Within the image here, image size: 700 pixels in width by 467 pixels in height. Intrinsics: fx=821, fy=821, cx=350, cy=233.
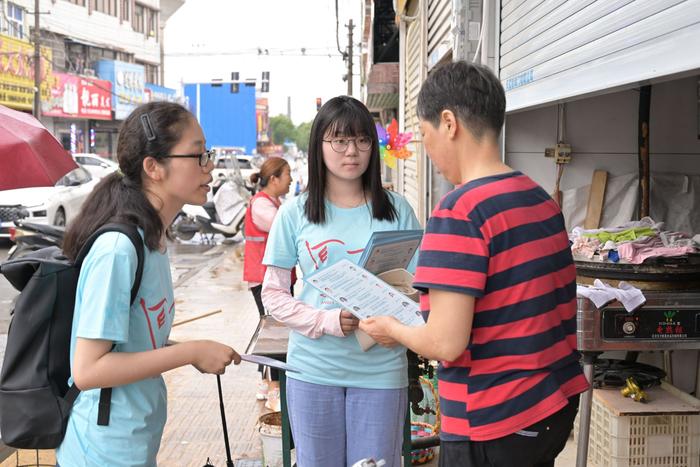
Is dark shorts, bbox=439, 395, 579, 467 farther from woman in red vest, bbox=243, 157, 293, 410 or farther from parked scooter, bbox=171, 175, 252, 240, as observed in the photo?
parked scooter, bbox=171, 175, 252, 240

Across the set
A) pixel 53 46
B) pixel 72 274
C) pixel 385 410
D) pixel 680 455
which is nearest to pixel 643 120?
pixel 680 455

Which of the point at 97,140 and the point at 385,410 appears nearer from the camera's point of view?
the point at 385,410

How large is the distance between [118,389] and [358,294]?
0.90 meters

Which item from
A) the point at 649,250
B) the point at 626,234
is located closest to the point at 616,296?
the point at 649,250

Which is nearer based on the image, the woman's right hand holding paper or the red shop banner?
the woman's right hand holding paper

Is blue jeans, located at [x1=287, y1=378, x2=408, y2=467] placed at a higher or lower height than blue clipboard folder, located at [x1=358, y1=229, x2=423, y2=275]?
lower

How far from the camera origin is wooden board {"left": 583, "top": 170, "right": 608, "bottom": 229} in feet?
17.7

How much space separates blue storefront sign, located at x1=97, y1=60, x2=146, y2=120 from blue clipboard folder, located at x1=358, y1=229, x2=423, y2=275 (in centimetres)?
4423

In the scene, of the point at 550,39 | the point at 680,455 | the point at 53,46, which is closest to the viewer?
the point at 680,455

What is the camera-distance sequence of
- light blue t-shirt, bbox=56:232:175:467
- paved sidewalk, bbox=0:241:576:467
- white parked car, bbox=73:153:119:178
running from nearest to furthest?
light blue t-shirt, bbox=56:232:175:467 < paved sidewalk, bbox=0:241:576:467 < white parked car, bbox=73:153:119:178

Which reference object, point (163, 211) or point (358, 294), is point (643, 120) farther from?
point (163, 211)

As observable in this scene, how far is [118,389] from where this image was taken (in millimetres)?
2289

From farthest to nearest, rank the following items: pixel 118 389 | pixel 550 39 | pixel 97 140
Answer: pixel 97 140 < pixel 550 39 < pixel 118 389

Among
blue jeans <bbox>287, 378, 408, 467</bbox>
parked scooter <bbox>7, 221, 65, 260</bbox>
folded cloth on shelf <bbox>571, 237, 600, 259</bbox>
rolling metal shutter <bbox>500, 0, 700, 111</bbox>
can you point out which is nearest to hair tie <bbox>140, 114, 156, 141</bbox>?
blue jeans <bbox>287, 378, 408, 467</bbox>
